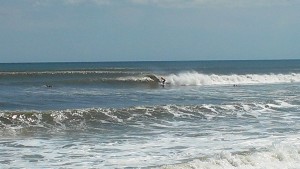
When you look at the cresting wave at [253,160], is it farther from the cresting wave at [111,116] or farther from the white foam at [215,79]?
the white foam at [215,79]

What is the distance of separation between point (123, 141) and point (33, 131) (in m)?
3.84

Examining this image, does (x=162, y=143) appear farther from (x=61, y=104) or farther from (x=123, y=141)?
(x=61, y=104)

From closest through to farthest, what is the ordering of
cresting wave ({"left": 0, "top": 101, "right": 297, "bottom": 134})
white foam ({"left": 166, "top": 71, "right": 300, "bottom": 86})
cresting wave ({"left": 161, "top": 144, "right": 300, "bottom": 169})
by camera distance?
cresting wave ({"left": 161, "top": 144, "right": 300, "bottom": 169}) → cresting wave ({"left": 0, "top": 101, "right": 297, "bottom": 134}) → white foam ({"left": 166, "top": 71, "right": 300, "bottom": 86})

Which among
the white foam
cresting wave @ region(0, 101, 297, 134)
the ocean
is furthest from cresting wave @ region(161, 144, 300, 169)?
the white foam

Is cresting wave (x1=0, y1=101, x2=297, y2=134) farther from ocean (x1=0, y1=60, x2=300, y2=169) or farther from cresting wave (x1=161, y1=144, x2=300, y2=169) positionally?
cresting wave (x1=161, y1=144, x2=300, y2=169)

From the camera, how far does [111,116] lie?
877 inches

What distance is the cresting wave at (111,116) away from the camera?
19.9m

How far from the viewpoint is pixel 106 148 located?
14969 millimetres

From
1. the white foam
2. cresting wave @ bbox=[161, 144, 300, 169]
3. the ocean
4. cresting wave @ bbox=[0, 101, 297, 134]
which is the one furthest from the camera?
the white foam

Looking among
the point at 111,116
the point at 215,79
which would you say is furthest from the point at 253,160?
the point at 215,79

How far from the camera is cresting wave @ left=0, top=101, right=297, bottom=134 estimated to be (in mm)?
19920

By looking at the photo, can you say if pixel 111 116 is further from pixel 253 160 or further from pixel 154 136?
pixel 253 160

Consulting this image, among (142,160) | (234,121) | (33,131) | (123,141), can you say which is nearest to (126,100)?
(234,121)

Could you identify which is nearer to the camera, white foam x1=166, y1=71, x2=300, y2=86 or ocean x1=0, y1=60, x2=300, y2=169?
ocean x1=0, y1=60, x2=300, y2=169
